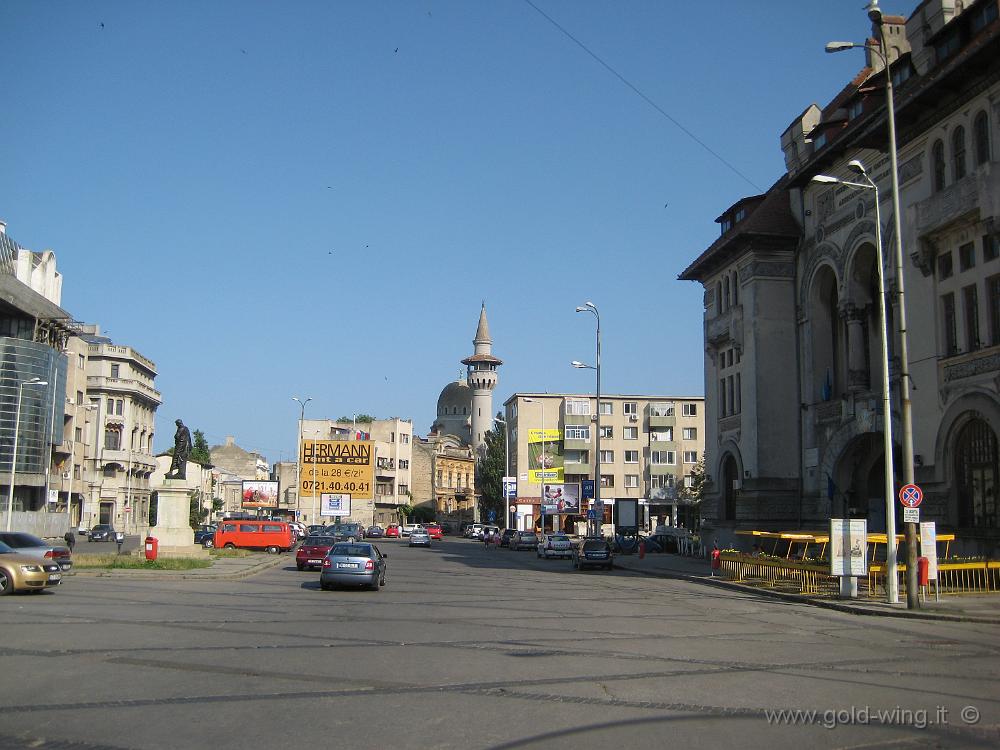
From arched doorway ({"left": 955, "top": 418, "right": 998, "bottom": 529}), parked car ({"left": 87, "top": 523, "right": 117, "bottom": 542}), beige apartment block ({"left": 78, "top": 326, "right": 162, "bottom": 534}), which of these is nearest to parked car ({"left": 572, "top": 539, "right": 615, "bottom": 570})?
arched doorway ({"left": 955, "top": 418, "right": 998, "bottom": 529})

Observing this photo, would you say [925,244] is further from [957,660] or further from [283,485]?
[283,485]

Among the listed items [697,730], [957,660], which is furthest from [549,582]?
[697,730]

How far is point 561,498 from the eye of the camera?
80562mm

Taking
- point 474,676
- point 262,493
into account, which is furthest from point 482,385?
point 474,676

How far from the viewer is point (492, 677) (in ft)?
38.4

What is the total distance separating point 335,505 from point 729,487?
3690cm

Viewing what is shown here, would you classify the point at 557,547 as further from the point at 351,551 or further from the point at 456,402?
the point at 456,402

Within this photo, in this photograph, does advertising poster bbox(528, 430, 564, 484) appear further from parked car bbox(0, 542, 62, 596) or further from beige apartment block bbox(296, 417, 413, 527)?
parked car bbox(0, 542, 62, 596)

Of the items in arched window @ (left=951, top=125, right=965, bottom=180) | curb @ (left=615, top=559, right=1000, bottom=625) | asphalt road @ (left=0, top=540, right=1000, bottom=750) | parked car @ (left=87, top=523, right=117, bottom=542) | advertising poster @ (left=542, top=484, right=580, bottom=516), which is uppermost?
arched window @ (left=951, top=125, right=965, bottom=180)

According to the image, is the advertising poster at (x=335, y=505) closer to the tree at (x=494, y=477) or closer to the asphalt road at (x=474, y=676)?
the tree at (x=494, y=477)

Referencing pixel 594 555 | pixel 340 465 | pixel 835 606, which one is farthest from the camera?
pixel 340 465

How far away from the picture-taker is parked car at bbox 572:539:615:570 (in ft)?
141

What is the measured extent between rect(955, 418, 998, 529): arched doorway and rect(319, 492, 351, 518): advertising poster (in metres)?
50.5

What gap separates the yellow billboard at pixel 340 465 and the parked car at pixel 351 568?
1744 inches
